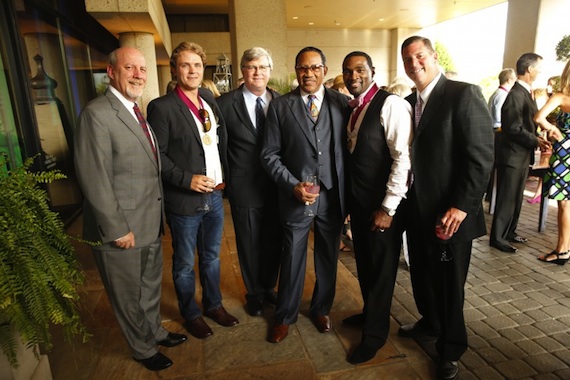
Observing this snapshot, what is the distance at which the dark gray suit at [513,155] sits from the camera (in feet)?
13.4

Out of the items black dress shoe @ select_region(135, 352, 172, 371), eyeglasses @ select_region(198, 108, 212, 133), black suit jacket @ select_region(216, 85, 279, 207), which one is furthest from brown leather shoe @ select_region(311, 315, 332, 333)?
eyeglasses @ select_region(198, 108, 212, 133)

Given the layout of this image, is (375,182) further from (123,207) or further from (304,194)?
(123,207)

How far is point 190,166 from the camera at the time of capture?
2.61 meters

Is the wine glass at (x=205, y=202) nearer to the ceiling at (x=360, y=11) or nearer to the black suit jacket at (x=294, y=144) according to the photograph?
the black suit jacket at (x=294, y=144)

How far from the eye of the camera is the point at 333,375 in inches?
94.6

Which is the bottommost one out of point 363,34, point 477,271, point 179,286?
point 477,271

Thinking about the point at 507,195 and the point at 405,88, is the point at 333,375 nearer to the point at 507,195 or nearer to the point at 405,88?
the point at 405,88

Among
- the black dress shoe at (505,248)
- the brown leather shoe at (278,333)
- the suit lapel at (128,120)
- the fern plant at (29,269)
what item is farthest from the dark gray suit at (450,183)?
the black dress shoe at (505,248)

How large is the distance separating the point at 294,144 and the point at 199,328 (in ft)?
4.88

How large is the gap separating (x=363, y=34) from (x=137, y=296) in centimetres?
2142

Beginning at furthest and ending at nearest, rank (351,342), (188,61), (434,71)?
(351,342) < (188,61) < (434,71)

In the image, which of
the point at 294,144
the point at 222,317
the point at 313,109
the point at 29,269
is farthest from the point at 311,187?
the point at 29,269

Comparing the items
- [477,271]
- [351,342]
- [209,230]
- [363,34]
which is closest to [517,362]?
[351,342]

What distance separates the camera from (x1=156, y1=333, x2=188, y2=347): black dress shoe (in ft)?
8.86
